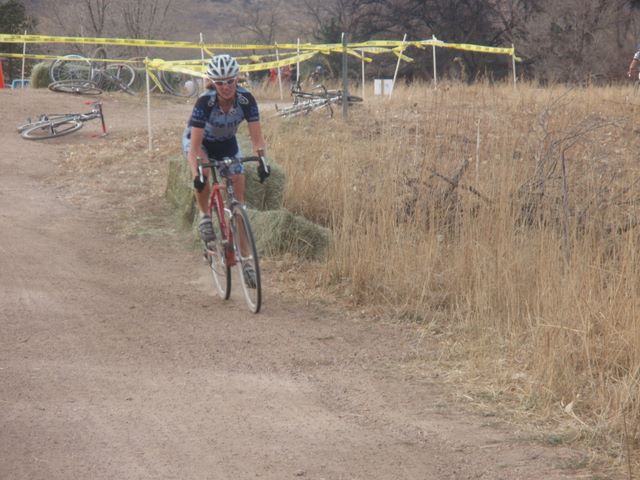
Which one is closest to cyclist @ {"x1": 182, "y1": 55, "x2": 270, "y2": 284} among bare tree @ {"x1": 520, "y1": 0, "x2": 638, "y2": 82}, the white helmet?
the white helmet

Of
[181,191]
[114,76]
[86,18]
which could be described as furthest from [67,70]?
[86,18]

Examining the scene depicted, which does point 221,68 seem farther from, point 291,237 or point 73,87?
point 73,87

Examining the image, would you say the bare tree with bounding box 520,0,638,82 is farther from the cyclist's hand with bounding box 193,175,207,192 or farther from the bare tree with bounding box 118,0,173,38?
the cyclist's hand with bounding box 193,175,207,192

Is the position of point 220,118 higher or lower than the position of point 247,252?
higher

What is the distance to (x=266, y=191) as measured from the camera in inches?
403

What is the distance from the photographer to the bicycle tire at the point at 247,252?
745 centimetres

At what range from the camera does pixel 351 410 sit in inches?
211

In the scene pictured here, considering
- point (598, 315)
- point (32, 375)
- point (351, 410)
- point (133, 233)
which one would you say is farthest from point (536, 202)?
point (133, 233)

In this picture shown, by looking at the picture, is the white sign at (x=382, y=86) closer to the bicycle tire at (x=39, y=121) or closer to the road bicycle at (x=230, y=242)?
the bicycle tire at (x=39, y=121)

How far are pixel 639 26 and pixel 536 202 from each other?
2507cm

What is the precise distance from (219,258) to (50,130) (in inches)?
373

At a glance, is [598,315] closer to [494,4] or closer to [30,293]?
[30,293]

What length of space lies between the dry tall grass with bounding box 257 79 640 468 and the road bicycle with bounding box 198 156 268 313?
82cm

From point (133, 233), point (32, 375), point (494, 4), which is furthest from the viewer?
point (494, 4)
